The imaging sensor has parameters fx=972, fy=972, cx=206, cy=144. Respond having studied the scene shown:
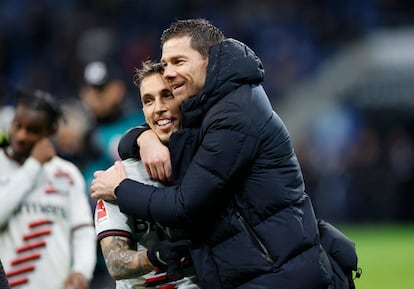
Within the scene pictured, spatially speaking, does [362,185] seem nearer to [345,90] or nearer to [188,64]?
[345,90]

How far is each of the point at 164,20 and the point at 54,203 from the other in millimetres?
15432

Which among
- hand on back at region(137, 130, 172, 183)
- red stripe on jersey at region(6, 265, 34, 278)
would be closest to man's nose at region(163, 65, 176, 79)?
hand on back at region(137, 130, 172, 183)

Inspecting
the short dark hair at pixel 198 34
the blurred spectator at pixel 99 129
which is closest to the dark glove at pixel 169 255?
the short dark hair at pixel 198 34

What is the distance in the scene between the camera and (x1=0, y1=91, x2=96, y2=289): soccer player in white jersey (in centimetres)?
572

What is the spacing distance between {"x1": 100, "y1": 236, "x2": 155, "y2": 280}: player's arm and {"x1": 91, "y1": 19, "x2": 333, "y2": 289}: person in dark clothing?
0.72 ft

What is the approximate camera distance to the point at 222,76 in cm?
415

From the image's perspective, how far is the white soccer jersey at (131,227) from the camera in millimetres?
4414

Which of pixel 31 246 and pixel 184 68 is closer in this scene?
pixel 184 68

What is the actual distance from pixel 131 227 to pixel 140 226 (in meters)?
0.05

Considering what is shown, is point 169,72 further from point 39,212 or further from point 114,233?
point 39,212

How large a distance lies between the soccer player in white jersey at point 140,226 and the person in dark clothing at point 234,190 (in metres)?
0.22

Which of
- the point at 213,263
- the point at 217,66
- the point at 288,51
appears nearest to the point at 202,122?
the point at 217,66

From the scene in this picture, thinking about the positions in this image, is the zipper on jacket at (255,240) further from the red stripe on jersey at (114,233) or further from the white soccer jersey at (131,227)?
the red stripe on jersey at (114,233)

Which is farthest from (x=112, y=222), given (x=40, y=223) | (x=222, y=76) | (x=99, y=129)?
(x=99, y=129)
